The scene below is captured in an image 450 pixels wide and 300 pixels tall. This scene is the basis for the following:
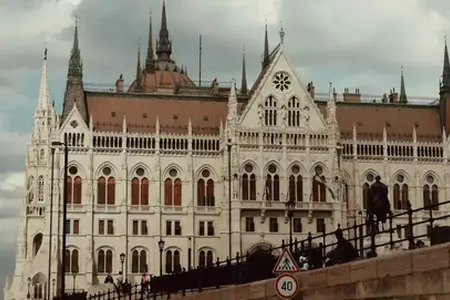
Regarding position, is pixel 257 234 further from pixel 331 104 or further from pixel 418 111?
pixel 418 111

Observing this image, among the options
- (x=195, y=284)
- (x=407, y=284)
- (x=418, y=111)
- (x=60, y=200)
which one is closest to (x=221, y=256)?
(x=60, y=200)

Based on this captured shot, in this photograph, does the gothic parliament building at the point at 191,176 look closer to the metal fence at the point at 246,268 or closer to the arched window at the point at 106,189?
the arched window at the point at 106,189

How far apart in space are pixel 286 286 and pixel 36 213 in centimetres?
7787

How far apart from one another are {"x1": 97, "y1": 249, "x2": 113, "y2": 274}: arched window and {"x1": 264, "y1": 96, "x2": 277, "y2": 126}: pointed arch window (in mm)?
20214

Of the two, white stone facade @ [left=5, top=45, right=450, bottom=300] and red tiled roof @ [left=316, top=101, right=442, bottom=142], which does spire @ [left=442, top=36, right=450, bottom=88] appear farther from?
white stone facade @ [left=5, top=45, right=450, bottom=300]

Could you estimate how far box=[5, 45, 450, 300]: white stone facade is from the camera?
292 ft

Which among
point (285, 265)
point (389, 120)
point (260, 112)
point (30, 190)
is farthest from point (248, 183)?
point (285, 265)

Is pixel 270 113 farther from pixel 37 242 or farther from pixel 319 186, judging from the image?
pixel 37 242

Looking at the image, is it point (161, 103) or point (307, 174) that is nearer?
point (307, 174)

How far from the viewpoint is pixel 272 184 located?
3570 inches

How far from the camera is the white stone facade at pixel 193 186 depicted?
89125 mm

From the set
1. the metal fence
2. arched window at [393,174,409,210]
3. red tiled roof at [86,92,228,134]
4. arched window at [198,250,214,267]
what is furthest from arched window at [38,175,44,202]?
the metal fence

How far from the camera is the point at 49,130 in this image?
95188mm

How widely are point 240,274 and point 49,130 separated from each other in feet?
223
